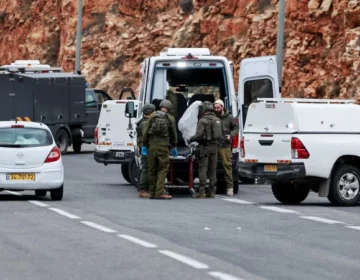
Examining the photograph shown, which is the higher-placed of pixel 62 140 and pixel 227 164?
pixel 227 164

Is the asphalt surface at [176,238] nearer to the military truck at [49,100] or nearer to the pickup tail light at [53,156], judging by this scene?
the pickup tail light at [53,156]

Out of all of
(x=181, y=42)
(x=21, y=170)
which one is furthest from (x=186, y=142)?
(x=181, y=42)

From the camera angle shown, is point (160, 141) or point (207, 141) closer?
point (160, 141)

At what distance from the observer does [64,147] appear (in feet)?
145

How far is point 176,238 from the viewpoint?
1650 centimetres

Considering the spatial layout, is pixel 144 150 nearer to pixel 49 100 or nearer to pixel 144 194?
pixel 144 194

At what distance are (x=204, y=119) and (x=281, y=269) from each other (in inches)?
446

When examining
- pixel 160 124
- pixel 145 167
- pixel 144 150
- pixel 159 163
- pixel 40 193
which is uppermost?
pixel 160 124

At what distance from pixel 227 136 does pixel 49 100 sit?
19.5 meters

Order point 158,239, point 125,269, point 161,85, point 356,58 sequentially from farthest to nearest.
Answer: point 356,58 → point 161,85 → point 158,239 → point 125,269

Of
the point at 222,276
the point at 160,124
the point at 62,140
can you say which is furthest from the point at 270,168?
the point at 62,140

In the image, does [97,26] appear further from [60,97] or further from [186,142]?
[186,142]

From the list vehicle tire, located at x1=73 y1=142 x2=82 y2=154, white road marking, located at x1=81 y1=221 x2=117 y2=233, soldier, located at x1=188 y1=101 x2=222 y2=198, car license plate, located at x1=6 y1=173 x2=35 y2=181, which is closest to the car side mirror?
soldier, located at x1=188 y1=101 x2=222 y2=198

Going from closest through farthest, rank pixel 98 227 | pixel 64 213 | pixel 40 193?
pixel 98 227
pixel 64 213
pixel 40 193
